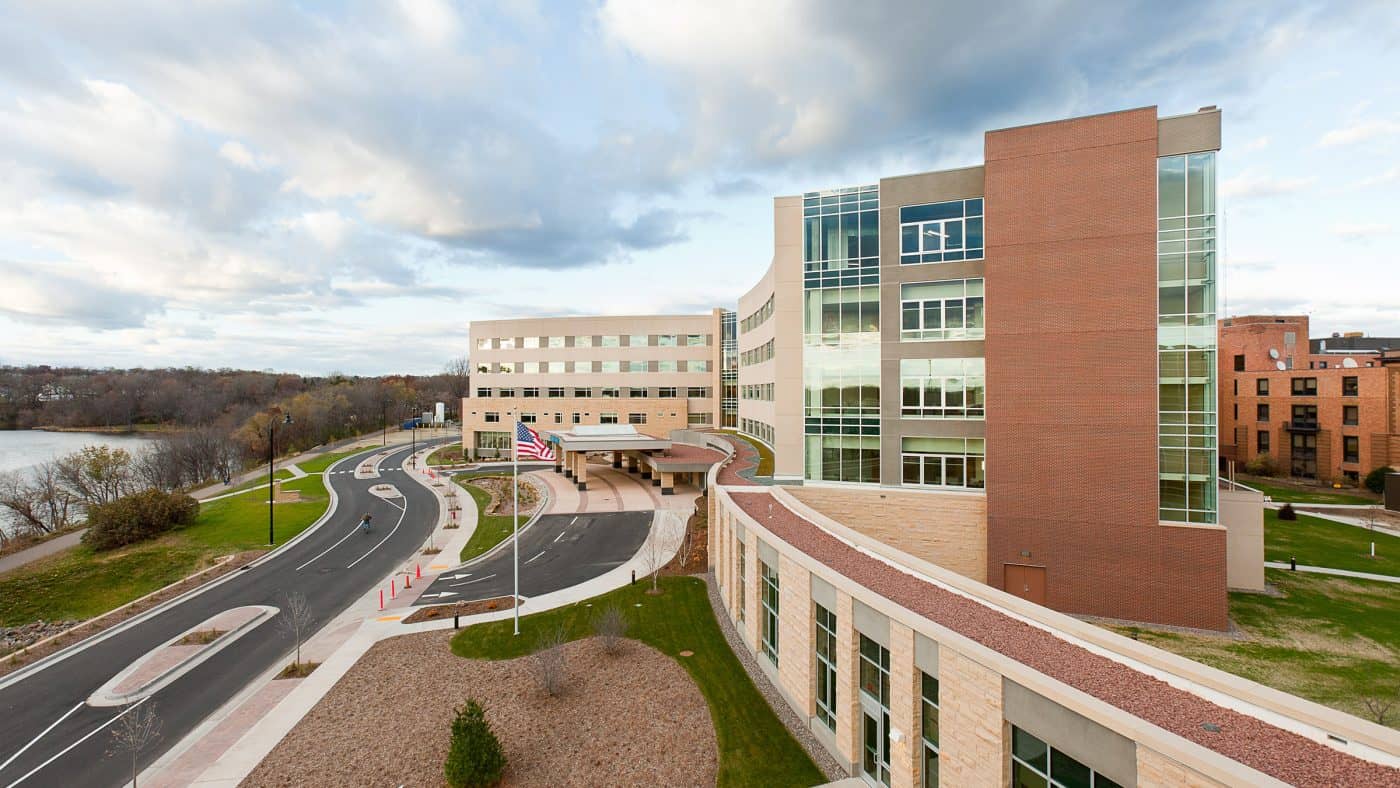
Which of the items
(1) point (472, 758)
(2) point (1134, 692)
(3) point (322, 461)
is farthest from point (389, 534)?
(3) point (322, 461)

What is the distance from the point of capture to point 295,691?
1702 centimetres

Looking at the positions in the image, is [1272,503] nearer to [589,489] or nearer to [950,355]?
[950,355]

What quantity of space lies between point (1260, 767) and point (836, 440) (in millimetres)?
20183

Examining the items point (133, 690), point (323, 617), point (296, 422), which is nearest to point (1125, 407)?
point (323, 617)

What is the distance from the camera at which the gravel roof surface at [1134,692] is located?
6676mm

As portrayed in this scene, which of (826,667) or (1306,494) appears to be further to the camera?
(1306,494)

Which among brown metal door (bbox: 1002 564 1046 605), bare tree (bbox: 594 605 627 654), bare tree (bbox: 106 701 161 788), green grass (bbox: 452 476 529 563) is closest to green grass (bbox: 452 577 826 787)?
bare tree (bbox: 594 605 627 654)

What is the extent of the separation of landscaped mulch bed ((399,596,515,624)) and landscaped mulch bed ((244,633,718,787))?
3.28 m

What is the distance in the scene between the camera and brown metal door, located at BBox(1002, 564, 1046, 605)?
2242cm

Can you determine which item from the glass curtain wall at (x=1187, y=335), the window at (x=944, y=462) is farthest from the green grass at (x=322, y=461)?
the glass curtain wall at (x=1187, y=335)

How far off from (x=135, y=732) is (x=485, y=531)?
21603 millimetres

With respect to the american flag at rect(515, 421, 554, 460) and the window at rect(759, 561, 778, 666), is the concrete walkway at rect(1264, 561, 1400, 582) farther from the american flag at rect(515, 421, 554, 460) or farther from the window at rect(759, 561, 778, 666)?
the american flag at rect(515, 421, 554, 460)

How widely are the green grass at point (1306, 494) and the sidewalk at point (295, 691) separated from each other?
49377mm

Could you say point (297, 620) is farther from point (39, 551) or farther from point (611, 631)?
point (39, 551)
